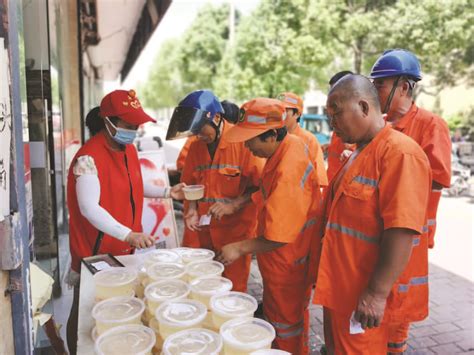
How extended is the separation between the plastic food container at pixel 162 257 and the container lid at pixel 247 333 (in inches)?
29.5

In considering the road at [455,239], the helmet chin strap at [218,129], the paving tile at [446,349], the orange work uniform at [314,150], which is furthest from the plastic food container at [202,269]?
the road at [455,239]

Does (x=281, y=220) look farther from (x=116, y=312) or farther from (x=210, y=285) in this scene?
(x=116, y=312)

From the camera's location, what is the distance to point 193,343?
4.90 ft

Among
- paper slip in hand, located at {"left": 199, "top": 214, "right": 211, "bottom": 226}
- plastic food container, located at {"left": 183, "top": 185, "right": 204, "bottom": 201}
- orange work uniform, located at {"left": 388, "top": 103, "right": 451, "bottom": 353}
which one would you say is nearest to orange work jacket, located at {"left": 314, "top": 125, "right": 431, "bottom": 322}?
orange work uniform, located at {"left": 388, "top": 103, "right": 451, "bottom": 353}

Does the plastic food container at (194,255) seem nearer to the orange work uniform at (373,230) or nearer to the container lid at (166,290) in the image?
the container lid at (166,290)

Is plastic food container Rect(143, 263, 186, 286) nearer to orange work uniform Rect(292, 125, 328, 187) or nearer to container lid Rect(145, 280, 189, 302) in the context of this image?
container lid Rect(145, 280, 189, 302)

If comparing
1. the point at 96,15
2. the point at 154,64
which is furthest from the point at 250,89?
the point at 154,64

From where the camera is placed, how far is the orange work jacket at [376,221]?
1.84m

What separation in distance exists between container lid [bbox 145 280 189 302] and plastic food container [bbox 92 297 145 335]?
64 millimetres

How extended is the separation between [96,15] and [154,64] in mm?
55248

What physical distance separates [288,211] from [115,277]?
Answer: 1022 mm

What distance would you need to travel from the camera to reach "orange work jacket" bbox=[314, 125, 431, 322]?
1.84 meters

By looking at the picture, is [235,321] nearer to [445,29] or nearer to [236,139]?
[236,139]

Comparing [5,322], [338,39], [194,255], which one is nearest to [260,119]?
[194,255]
